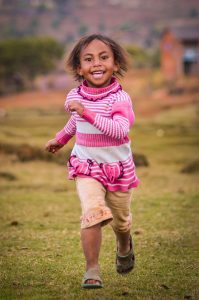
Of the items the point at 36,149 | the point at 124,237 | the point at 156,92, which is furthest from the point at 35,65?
the point at 124,237

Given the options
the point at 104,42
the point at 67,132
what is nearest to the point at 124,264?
the point at 67,132

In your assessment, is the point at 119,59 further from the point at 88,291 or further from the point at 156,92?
the point at 156,92

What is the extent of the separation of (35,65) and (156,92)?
17894mm

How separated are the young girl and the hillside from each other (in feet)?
374

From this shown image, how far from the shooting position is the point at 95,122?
446 centimetres

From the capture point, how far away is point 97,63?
15.9 feet

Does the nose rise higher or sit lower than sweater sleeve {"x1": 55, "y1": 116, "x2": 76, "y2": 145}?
higher

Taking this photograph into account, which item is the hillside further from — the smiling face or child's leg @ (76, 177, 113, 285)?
child's leg @ (76, 177, 113, 285)

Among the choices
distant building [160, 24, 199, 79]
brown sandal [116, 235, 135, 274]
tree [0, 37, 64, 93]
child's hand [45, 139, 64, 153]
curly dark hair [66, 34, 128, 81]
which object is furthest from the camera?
tree [0, 37, 64, 93]

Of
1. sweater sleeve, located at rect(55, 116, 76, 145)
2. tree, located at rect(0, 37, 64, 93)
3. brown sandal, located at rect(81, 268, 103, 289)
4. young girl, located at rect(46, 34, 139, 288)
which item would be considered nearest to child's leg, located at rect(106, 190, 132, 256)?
young girl, located at rect(46, 34, 139, 288)

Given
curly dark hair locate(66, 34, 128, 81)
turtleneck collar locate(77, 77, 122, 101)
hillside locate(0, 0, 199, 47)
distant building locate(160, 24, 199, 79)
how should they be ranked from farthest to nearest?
1. hillside locate(0, 0, 199, 47)
2. distant building locate(160, 24, 199, 79)
3. curly dark hair locate(66, 34, 128, 81)
4. turtleneck collar locate(77, 77, 122, 101)


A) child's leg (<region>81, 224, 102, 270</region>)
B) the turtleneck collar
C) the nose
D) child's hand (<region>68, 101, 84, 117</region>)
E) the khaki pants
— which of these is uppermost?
the nose

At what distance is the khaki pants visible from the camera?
14.7 ft

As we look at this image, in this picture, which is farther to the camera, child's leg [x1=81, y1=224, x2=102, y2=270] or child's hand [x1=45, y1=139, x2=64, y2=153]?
child's hand [x1=45, y1=139, x2=64, y2=153]
